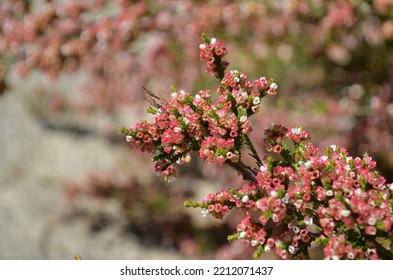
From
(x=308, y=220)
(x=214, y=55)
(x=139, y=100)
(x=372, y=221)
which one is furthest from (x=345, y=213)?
(x=139, y=100)

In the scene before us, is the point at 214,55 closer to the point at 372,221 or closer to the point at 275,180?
the point at 275,180

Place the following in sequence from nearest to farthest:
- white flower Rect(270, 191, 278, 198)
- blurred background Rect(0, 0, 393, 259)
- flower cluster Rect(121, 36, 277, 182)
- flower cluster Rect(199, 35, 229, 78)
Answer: white flower Rect(270, 191, 278, 198) → flower cluster Rect(121, 36, 277, 182) → flower cluster Rect(199, 35, 229, 78) → blurred background Rect(0, 0, 393, 259)

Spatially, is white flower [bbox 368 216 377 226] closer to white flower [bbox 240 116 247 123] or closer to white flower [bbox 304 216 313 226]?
white flower [bbox 304 216 313 226]

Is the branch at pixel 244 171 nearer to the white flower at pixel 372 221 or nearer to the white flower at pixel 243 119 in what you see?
the white flower at pixel 243 119

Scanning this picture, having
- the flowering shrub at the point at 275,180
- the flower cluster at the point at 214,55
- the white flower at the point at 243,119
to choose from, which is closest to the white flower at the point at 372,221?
the flowering shrub at the point at 275,180

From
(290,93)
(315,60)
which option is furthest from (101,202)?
(315,60)

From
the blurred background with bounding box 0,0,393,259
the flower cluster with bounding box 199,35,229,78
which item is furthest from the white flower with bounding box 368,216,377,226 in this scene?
the blurred background with bounding box 0,0,393,259
